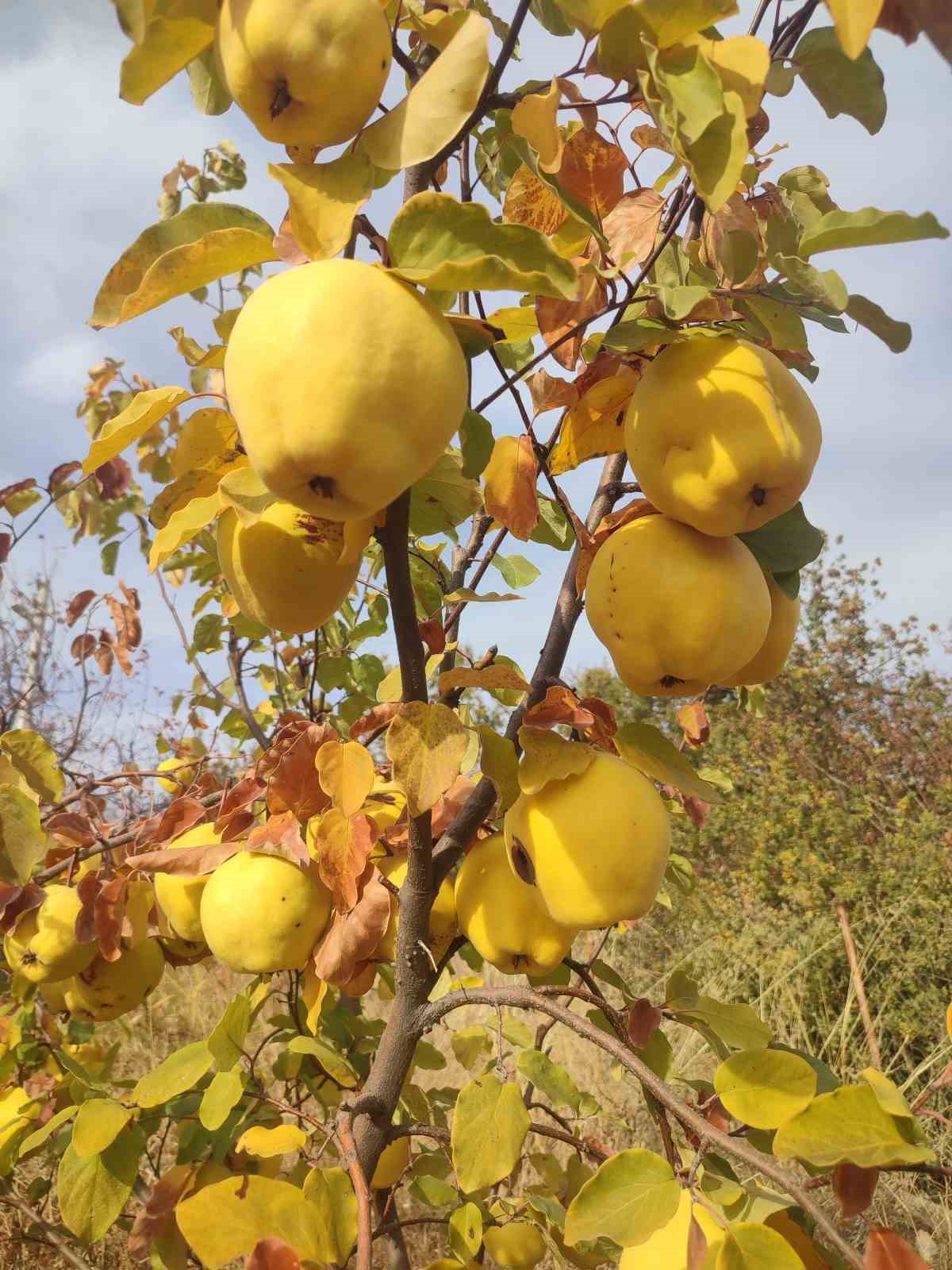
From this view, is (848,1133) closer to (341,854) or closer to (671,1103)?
(671,1103)

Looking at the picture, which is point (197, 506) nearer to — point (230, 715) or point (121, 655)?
point (230, 715)

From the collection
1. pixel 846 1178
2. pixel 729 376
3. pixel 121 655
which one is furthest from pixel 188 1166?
pixel 121 655

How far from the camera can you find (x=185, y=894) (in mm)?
1054

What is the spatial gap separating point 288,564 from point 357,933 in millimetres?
372

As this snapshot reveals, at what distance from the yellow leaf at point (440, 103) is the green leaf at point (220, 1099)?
0.90 meters

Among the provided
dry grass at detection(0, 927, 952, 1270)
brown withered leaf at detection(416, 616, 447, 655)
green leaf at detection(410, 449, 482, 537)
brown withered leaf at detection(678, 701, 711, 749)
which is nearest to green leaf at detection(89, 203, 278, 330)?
green leaf at detection(410, 449, 482, 537)

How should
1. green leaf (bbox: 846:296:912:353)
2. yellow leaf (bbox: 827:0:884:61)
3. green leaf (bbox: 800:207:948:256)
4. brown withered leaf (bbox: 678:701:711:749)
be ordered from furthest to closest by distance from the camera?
brown withered leaf (bbox: 678:701:711:749)
green leaf (bbox: 846:296:912:353)
green leaf (bbox: 800:207:948:256)
yellow leaf (bbox: 827:0:884:61)

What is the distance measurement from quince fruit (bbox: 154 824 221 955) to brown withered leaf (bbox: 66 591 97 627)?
1.36 metres

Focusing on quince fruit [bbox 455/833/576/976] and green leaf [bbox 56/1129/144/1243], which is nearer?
quince fruit [bbox 455/833/576/976]

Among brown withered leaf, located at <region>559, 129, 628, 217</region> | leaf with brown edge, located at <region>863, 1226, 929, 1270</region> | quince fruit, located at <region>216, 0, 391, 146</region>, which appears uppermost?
brown withered leaf, located at <region>559, 129, 628, 217</region>

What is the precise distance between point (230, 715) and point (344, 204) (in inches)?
72.5

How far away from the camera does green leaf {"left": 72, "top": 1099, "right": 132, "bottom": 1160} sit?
931 mm

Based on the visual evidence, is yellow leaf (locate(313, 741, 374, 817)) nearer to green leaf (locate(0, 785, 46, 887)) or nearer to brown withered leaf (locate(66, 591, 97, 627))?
green leaf (locate(0, 785, 46, 887))

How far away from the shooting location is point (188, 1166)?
117cm
